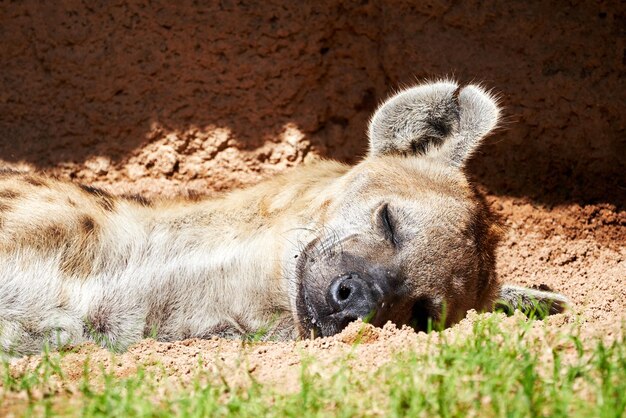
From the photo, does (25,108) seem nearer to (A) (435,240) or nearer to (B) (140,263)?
(B) (140,263)

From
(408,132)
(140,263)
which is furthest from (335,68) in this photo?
(140,263)

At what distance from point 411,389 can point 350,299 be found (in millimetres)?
837

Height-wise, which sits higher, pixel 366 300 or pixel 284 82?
pixel 284 82

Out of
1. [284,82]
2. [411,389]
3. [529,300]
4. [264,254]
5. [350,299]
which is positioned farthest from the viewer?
[284,82]

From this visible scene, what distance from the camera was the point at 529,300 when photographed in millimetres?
3941

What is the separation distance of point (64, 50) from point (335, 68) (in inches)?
73.7

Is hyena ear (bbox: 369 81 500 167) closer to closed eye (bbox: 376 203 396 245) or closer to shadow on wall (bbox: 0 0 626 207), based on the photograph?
closed eye (bbox: 376 203 396 245)

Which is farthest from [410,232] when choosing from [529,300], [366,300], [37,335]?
[37,335]

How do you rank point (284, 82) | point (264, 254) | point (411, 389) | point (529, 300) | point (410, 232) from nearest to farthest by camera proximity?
point (411, 389) < point (410, 232) < point (264, 254) < point (529, 300) < point (284, 82)

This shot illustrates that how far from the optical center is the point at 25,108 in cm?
537

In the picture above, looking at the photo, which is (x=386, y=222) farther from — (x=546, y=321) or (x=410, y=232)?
(x=546, y=321)

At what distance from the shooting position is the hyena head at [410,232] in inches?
126

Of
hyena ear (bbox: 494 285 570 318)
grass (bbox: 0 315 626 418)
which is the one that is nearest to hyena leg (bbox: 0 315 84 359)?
grass (bbox: 0 315 626 418)

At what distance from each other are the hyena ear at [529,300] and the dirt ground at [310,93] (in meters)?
1.00
